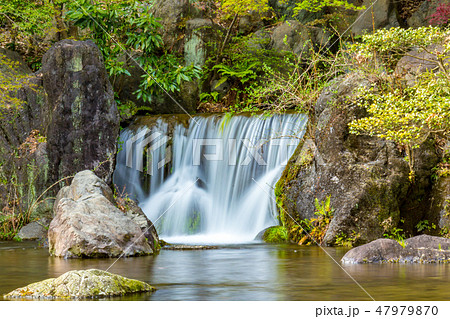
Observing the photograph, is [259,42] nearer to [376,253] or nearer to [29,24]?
[29,24]

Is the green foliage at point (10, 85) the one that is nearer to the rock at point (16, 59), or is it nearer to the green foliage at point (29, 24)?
the rock at point (16, 59)

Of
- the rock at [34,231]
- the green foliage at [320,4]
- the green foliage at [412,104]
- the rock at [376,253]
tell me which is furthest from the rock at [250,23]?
the rock at [376,253]

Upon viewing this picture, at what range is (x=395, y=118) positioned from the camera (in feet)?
31.7

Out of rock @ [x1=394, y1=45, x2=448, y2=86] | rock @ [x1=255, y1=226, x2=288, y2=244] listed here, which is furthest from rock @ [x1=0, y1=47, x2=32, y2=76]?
rock @ [x1=394, y1=45, x2=448, y2=86]

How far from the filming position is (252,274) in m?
7.82

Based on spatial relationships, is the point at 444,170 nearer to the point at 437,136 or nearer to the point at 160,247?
the point at 437,136

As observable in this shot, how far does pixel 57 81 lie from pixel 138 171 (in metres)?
3.17

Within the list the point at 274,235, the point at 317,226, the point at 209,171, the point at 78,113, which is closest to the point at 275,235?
the point at 274,235

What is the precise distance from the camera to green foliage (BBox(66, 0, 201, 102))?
16281 millimetres

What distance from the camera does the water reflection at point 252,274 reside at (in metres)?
6.22

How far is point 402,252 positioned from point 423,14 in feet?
44.4

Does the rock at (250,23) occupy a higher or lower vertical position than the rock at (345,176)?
higher

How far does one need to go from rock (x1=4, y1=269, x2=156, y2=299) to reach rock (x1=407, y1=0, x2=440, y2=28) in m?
16.4

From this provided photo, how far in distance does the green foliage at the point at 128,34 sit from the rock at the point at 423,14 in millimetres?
7835
